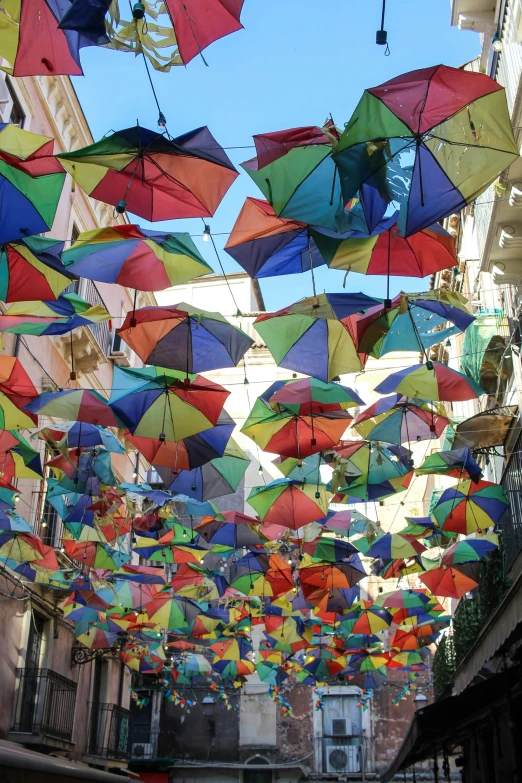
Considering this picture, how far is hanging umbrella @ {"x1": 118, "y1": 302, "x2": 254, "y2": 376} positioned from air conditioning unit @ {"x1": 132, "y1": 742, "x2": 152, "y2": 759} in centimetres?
1948

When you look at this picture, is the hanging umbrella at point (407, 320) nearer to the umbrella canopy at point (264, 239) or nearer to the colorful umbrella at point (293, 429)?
the umbrella canopy at point (264, 239)

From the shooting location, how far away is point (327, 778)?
2344cm

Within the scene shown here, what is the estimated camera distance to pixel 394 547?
1243cm

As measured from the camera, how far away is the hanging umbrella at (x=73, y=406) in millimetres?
8992

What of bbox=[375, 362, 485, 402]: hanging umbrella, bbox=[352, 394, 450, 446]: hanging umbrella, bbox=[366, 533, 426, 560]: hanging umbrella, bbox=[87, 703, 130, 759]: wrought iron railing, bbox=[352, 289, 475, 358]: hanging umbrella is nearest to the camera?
bbox=[352, 289, 475, 358]: hanging umbrella

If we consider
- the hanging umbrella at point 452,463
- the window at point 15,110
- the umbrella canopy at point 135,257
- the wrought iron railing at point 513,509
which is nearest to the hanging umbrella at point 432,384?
the hanging umbrella at point 452,463

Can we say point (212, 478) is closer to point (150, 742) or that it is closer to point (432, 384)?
point (432, 384)

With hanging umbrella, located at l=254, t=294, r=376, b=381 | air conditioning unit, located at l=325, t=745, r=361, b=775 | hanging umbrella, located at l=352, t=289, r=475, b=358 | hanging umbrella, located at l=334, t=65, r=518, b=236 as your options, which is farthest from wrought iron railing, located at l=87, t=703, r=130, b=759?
hanging umbrella, located at l=334, t=65, r=518, b=236

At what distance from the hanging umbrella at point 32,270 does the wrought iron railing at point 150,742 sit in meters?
20.7

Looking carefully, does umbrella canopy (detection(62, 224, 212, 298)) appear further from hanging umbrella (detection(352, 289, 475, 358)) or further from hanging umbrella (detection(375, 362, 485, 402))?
hanging umbrella (detection(375, 362, 485, 402))

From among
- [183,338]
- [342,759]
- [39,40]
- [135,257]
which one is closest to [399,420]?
[183,338]

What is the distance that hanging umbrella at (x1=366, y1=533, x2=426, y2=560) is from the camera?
12.4 meters

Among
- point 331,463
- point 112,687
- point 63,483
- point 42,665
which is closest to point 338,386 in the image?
point 331,463

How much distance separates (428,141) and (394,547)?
26.7ft
